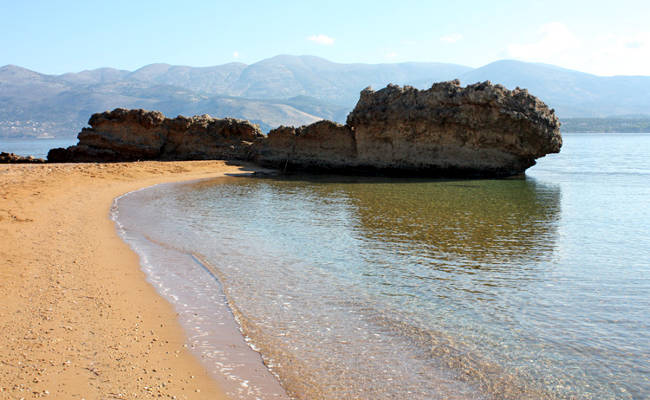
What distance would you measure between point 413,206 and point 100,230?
8.98 meters

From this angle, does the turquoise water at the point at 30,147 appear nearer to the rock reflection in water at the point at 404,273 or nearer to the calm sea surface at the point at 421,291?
the rock reflection in water at the point at 404,273

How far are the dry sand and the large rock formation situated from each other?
16.9 m

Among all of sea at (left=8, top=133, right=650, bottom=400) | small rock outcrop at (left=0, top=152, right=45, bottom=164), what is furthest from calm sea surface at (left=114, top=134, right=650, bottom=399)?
small rock outcrop at (left=0, top=152, right=45, bottom=164)

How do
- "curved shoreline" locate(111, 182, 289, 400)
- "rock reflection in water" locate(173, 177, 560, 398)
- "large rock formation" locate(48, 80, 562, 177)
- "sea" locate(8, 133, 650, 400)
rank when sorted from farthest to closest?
"large rock formation" locate(48, 80, 562, 177) → "rock reflection in water" locate(173, 177, 560, 398) → "sea" locate(8, 133, 650, 400) → "curved shoreline" locate(111, 182, 289, 400)

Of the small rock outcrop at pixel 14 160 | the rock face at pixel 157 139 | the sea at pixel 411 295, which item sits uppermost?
the rock face at pixel 157 139

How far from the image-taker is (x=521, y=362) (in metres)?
4.86

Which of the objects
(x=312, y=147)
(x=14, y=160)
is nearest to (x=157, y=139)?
(x=14, y=160)

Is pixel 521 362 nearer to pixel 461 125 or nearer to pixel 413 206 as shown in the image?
pixel 413 206

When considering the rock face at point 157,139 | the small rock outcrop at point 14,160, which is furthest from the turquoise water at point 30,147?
A: the rock face at point 157,139

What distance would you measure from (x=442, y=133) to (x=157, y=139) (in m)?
18.0

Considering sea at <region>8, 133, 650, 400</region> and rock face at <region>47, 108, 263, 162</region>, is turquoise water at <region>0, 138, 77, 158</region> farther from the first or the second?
sea at <region>8, 133, 650, 400</region>

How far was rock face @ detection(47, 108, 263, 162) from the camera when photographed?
1203 inches

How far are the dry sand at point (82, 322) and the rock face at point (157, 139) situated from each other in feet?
63.7

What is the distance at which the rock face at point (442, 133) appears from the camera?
76.9ft
